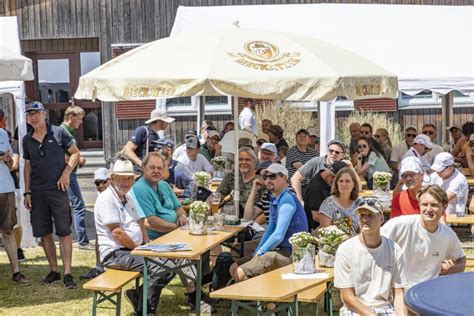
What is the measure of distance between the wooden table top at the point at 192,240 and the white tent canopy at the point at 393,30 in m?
5.71

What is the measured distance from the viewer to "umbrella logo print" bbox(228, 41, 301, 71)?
23.8 ft

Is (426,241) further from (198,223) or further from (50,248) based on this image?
(50,248)

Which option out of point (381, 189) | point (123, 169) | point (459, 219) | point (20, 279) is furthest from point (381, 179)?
point (20, 279)

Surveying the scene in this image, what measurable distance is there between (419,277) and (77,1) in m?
15.3

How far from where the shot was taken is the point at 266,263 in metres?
6.57

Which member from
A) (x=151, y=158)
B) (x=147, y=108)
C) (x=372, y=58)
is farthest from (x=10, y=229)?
(x=147, y=108)

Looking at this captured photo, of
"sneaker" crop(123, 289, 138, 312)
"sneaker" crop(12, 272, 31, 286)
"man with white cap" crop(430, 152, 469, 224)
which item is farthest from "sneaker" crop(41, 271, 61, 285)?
"man with white cap" crop(430, 152, 469, 224)

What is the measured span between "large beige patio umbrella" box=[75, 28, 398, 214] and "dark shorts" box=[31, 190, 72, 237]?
4.89ft

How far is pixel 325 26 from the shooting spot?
13258 mm

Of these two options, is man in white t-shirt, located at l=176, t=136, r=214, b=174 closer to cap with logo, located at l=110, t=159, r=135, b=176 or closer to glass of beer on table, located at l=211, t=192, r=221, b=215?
glass of beer on table, located at l=211, t=192, r=221, b=215

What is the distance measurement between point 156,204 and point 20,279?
2.17 m

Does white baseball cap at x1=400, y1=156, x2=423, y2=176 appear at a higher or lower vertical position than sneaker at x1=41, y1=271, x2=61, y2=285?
higher

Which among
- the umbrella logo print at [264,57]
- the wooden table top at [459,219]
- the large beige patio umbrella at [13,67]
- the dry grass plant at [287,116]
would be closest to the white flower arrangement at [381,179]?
the wooden table top at [459,219]

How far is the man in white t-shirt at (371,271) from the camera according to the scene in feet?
16.9
